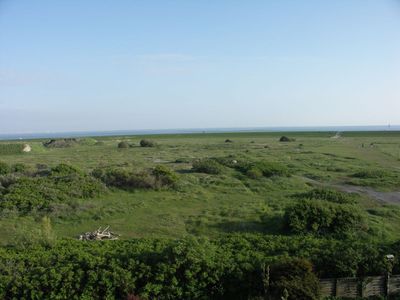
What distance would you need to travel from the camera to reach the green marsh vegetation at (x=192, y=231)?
9578 millimetres

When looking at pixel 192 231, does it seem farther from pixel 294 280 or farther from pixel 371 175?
pixel 371 175

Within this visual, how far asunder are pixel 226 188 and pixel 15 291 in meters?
17.3

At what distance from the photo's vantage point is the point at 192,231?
1634 centimetres

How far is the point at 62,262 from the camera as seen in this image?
1043cm

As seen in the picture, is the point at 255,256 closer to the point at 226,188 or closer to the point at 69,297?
the point at 69,297

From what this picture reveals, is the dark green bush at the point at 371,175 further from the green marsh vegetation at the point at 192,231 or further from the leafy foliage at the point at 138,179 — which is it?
the leafy foliage at the point at 138,179

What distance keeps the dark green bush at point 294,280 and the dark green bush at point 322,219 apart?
5.86 meters

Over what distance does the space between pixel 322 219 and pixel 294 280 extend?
715 cm

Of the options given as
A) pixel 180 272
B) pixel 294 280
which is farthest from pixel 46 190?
pixel 294 280

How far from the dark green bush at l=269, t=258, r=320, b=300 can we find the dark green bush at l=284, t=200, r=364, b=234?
19.2 ft

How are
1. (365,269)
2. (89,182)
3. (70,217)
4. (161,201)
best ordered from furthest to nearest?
(89,182) < (161,201) < (70,217) < (365,269)

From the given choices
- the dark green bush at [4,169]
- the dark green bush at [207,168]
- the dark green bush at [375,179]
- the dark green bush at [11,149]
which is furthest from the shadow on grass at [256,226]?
the dark green bush at [11,149]

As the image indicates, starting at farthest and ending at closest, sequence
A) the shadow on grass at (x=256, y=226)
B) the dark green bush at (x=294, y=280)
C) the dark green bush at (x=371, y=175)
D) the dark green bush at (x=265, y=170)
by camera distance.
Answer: the dark green bush at (x=371, y=175) → the dark green bush at (x=265, y=170) → the shadow on grass at (x=256, y=226) → the dark green bush at (x=294, y=280)

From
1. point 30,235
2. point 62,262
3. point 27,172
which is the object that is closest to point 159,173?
point 27,172
